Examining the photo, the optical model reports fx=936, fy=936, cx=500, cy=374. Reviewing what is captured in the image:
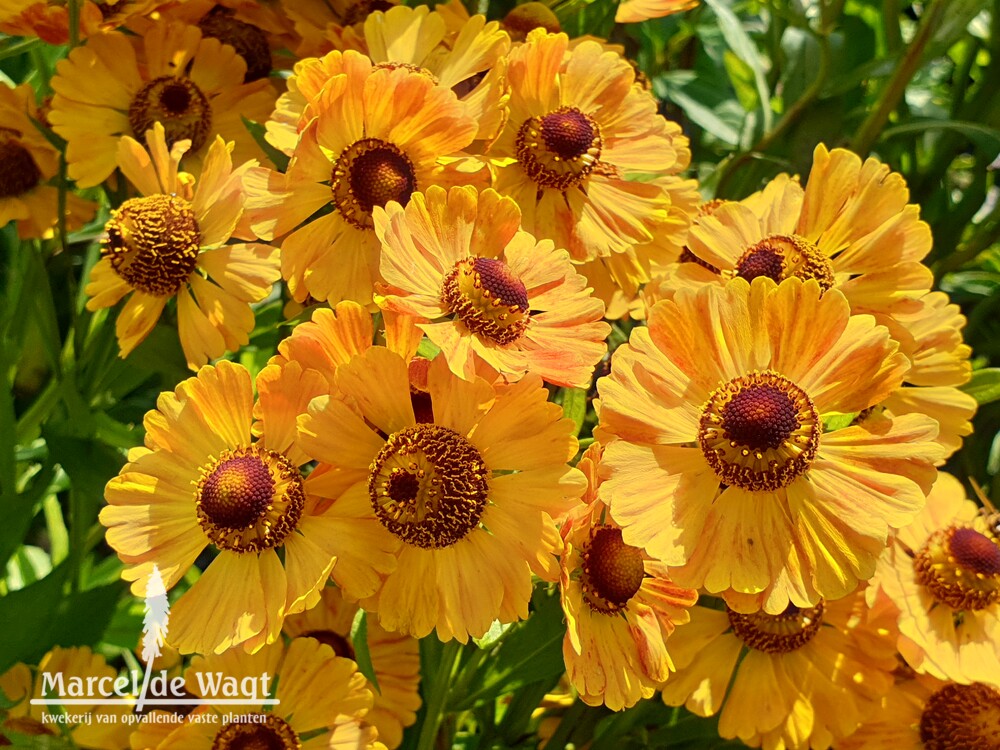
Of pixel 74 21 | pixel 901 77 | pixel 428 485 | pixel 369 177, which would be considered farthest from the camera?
pixel 901 77

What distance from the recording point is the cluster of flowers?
0.62 m

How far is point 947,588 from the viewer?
849 mm

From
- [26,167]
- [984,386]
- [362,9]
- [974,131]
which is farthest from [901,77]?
[26,167]

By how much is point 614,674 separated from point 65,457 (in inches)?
20.7

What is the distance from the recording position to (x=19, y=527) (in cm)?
87

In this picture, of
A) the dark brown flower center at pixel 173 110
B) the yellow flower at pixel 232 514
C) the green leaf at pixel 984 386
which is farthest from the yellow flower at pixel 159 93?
the green leaf at pixel 984 386

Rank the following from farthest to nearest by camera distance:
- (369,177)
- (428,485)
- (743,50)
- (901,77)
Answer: (743,50)
(901,77)
(369,177)
(428,485)

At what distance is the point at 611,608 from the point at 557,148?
0.38 metres

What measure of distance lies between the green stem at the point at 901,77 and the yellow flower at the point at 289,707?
0.84 m

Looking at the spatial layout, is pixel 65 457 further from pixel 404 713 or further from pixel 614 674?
pixel 614 674

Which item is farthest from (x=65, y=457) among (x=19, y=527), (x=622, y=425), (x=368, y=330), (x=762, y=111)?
(x=762, y=111)

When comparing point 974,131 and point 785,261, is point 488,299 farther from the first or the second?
point 974,131

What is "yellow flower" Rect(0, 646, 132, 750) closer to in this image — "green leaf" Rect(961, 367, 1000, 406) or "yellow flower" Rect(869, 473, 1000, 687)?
"yellow flower" Rect(869, 473, 1000, 687)

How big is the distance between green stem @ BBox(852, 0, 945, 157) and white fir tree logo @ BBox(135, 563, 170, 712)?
911 millimetres
